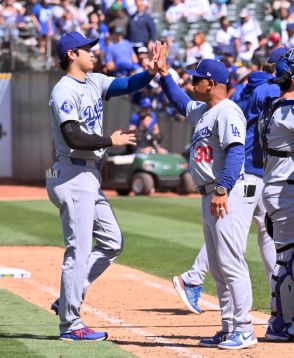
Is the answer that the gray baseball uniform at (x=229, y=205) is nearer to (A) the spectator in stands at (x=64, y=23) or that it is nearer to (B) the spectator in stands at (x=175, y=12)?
(A) the spectator in stands at (x=64, y=23)

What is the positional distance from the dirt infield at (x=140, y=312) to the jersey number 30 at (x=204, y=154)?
1275 millimetres

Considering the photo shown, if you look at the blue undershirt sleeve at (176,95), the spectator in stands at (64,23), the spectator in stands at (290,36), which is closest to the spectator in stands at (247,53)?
the spectator in stands at (290,36)

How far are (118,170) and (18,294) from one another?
41.0ft

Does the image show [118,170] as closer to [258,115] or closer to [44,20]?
[44,20]

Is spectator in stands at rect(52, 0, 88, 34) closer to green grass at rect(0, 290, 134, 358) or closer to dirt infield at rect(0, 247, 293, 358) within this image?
dirt infield at rect(0, 247, 293, 358)

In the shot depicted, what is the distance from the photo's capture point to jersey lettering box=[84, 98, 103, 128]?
6930 millimetres

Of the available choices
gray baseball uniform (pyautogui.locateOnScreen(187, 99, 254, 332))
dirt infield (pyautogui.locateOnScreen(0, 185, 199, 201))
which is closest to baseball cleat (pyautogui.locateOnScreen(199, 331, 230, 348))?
gray baseball uniform (pyautogui.locateOnScreen(187, 99, 254, 332))

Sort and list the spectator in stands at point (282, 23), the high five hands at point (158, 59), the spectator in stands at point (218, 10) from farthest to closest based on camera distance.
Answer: the spectator in stands at point (218, 10) → the spectator in stands at point (282, 23) → the high five hands at point (158, 59)

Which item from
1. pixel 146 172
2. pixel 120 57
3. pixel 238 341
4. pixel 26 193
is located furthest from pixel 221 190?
pixel 120 57

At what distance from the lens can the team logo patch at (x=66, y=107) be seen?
6.78 meters

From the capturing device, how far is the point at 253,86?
804 cm

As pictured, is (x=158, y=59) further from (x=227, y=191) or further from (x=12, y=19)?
(x=12, y=19)

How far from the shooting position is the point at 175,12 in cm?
2822

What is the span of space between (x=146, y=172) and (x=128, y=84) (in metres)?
14.4
